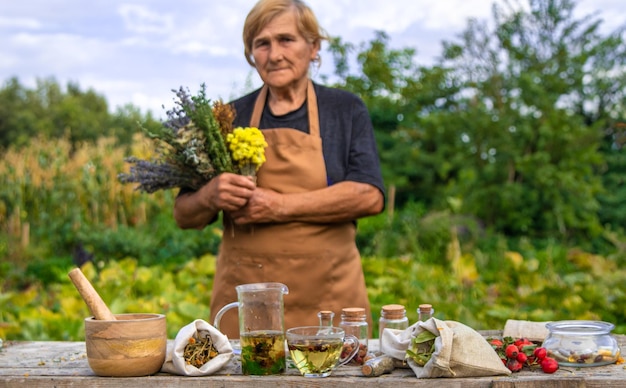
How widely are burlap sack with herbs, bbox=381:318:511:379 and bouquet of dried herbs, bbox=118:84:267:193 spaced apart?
106 centimetres

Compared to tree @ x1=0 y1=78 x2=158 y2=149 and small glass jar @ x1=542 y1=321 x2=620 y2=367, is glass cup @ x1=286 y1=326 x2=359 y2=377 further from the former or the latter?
tree @ x1=0 y1=78 x2=158 y2=149

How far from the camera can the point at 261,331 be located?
1954 millimetres

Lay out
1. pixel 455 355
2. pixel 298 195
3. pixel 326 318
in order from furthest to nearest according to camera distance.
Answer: pixel 298 195 < pixel 326 318 < pixel 455 355

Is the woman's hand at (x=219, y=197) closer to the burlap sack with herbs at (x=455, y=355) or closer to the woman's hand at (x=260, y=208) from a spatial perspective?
the woman's hand at (x=260, y=208)

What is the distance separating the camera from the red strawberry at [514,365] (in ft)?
6.40

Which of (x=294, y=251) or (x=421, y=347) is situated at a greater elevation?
(x=294, y=251)

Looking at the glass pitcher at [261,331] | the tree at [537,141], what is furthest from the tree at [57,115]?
the glass pitcher at [261,331]

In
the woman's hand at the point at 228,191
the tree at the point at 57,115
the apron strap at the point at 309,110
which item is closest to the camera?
the woman's hand at the point at 228,191

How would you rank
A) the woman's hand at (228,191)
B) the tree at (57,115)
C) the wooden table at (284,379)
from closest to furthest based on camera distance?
1. the wooden table at (284,379)
2. the woman's hand at (228,191)
3. the tree at (57,115)

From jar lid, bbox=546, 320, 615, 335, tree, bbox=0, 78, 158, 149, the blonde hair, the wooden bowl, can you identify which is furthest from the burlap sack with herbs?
tree, bbox=0, 78, 158, 149

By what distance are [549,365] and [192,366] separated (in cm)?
91

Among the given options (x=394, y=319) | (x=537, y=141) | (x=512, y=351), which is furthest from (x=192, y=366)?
(x=537, y=141)

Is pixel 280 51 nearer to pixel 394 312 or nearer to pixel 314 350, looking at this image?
pixel 394 312

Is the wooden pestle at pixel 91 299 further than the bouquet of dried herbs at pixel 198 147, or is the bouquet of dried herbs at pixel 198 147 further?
the bouquet of dried herbs at pixel 198 147
